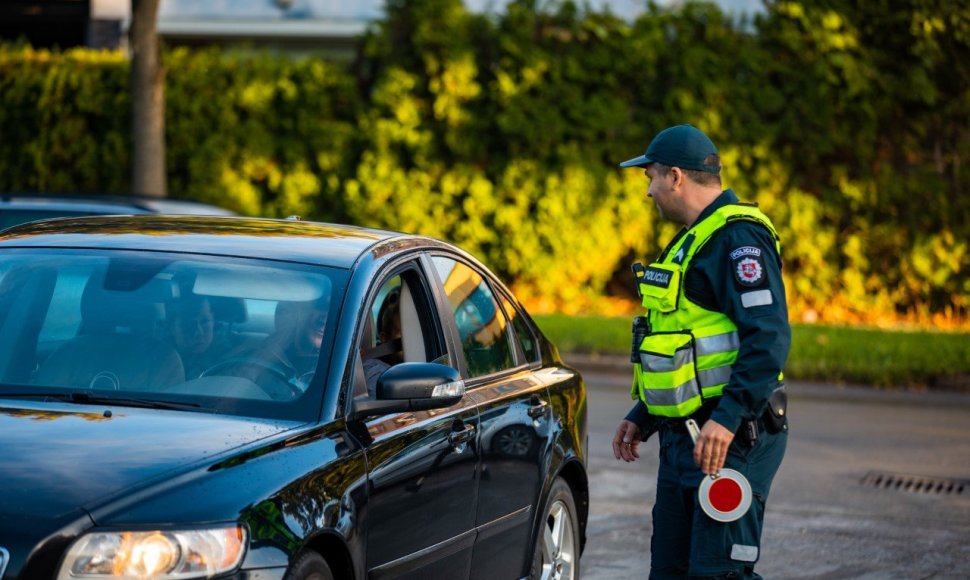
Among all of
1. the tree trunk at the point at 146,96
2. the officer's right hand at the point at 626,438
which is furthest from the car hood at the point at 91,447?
the tree trunk at the point at 146,96

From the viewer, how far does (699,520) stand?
199 inches

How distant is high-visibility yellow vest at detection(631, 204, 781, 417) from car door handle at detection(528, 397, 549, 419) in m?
0.65

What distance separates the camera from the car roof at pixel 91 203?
32.5 feet

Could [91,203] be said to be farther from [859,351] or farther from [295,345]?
[859,351]

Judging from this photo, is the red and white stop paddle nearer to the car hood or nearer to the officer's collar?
the officer's collar

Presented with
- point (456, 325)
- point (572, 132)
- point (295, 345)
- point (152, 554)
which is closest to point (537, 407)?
point (456, 325)

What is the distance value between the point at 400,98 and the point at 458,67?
2.73ft

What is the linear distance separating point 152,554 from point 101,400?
3.08ft

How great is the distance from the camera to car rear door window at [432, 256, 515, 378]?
5602 mm

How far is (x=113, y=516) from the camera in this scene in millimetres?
3658

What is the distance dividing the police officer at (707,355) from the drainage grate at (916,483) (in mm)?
5227

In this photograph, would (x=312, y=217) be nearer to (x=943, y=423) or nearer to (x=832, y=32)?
(x=832, y=32)

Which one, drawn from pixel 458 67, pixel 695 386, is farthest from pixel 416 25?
pixel 695 386

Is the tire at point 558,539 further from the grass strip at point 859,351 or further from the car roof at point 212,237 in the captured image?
the grass strip at point 859,351
